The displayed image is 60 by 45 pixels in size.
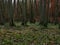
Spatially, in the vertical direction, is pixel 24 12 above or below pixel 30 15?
above

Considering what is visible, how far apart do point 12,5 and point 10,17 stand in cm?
60

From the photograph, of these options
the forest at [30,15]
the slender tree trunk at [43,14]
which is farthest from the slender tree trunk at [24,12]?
the slender tree trunk at [43,14]

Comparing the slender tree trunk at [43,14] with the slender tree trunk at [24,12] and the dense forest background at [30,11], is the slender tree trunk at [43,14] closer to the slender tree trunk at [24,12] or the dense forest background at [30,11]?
the dense forest background at [30,11]

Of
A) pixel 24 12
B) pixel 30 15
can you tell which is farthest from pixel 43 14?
pixel 24 12

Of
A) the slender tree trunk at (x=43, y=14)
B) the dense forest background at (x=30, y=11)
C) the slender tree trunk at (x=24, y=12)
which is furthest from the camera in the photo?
the slender tree trunk at (x=24, y=12)

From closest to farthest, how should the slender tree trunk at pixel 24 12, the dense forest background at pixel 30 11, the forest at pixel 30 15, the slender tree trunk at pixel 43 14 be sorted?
the forest at pixel 30 15 < the slender tree trunk at pixel 43 14 < the dense forest background at pixel 30 11 < the slender tree trunk at pixel 24 12

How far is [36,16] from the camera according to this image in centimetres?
893

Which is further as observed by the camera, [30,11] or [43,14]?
[30,11]

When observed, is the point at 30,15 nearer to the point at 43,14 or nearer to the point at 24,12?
the point at 24,12

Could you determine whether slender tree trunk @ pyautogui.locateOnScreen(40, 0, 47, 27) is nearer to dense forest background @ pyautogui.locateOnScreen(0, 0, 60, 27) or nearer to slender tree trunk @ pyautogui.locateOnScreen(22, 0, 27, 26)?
dense forest background @ pyautogui.locateOnScreen(0, 0, 60, 27)

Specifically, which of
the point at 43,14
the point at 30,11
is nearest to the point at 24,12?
the point at 30,11

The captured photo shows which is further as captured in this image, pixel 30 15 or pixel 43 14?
pixel 30 15

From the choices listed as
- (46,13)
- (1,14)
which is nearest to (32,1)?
(46,13)

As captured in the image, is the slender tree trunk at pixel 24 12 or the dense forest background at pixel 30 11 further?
the slender tree trunk at pixel 24 12
